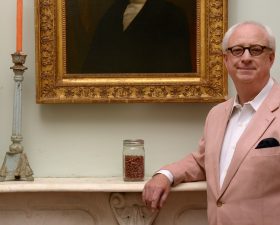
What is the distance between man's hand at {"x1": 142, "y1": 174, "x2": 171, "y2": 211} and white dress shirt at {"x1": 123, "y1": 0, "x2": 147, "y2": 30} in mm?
605

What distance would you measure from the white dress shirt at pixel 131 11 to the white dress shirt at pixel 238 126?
551mm

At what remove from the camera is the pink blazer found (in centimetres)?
144

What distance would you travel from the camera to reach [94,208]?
186 centimetres

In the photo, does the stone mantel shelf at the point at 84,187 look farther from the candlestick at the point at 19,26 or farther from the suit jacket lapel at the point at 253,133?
the candlestick at the point at 19,26

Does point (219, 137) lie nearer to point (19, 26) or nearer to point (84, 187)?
point (84, 187)

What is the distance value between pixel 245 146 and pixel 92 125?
2.24 feet

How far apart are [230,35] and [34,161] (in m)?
0.89

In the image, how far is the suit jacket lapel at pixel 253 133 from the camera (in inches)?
58.3

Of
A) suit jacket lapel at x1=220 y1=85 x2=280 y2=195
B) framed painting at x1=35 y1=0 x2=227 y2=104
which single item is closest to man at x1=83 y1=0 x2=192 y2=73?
framed painting at x1=35 y1=0 x2=227 y2=104

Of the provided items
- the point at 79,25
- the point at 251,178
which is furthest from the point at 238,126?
the point at 79,25

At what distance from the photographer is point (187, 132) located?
1.96 meters

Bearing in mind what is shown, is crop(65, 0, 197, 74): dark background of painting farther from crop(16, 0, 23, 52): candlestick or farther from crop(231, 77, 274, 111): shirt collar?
crop(231, 77, 274, 111): shirt collar

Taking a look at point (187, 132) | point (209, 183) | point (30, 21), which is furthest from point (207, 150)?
point (30, 21)

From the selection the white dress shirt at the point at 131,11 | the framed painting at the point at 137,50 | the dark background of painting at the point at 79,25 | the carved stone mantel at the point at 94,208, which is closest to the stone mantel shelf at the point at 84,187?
the carved stone mantel at the point at 94,208
